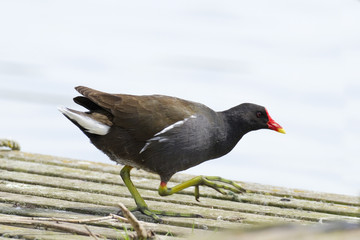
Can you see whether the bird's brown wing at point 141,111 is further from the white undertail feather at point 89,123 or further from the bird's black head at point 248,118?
the bird's black head at point 248,118

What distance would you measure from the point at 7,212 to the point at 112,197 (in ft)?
2.74

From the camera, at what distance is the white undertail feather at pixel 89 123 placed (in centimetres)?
401

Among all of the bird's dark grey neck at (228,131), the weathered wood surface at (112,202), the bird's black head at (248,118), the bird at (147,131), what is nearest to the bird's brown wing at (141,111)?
the bird at (147,131)

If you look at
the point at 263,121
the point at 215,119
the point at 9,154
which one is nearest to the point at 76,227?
the point at 215,119

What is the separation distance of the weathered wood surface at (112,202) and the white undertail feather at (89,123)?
1.52 ft

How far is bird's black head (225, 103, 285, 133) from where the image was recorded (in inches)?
175

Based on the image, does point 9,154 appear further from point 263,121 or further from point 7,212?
point 263,121

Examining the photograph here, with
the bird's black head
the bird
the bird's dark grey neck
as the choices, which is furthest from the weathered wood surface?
the bird's black head


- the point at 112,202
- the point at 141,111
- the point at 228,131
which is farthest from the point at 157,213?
the point at 228,131

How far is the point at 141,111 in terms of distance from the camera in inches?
159

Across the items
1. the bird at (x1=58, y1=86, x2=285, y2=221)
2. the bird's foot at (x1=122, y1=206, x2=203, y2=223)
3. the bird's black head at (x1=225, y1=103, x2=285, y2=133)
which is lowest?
the bird's foot at (x1=122, y1=206, x2=203, y2=223)

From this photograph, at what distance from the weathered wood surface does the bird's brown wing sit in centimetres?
52

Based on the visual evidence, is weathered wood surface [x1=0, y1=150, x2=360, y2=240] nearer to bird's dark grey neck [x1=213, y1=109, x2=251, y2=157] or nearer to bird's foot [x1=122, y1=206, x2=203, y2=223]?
A: bird's foot [x1=122, y1=206, x2=203, y2=223]

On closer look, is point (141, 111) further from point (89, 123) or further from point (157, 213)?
point (157, 213)
